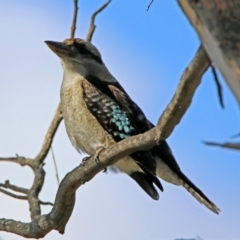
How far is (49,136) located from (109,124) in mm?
595

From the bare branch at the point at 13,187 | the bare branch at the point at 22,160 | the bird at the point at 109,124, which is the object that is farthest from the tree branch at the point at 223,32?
the bare branch at the point at 22,160

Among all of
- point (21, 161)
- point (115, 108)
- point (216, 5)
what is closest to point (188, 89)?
point (216, 5)

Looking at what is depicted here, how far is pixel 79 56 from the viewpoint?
17.8ft

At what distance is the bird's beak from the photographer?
524 cm

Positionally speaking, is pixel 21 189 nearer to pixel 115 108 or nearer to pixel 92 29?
pixel 115 108

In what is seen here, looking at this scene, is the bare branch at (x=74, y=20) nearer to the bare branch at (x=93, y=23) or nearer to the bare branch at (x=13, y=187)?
the bare branch at (x=93, y=23)

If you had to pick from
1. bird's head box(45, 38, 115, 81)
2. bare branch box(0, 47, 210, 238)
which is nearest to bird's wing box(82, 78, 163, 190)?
bird's head box(45, 38, 115, 81)

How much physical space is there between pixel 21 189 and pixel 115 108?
884mm

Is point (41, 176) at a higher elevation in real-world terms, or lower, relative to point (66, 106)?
lower

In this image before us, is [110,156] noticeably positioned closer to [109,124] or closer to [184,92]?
[184,92]

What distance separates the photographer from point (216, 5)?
5.79ft

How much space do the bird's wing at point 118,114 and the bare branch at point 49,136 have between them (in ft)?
1.40

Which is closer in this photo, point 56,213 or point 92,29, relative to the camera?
point 56,213

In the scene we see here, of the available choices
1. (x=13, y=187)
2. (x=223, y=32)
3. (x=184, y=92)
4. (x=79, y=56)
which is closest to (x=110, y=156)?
(x=184, y=92)
